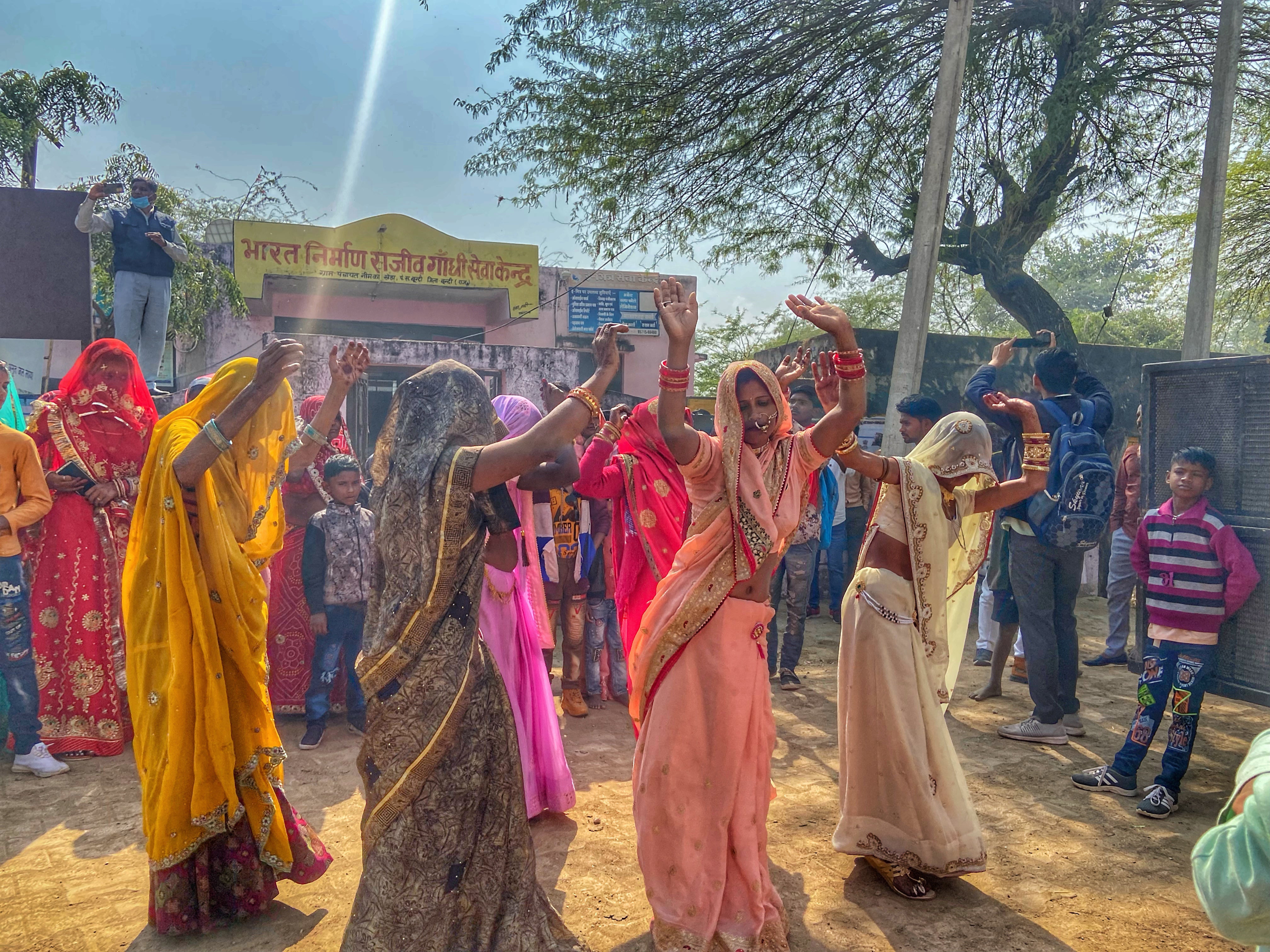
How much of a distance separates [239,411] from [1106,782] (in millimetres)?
4756

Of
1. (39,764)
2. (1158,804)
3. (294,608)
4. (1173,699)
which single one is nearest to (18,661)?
(39,764)

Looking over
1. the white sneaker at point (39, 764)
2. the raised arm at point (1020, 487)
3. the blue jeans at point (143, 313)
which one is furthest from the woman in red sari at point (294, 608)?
the raised arm at point (1020, 487)

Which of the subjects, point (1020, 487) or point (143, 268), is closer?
point (1020, 487)

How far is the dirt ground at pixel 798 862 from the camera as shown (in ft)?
10.2

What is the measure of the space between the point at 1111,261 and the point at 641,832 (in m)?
35.3

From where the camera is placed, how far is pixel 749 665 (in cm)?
303

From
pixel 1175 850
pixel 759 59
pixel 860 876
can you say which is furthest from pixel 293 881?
pixel 759 59

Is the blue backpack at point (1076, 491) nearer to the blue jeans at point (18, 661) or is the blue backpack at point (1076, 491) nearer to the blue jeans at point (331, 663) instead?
the blue jeans at point (331, 663)

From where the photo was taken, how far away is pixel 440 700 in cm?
243

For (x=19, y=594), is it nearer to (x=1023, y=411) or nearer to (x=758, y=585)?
(x=758, y=585)

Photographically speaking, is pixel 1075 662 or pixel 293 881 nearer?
pixel 293 881

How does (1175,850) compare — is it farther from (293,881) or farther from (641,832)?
(293,881)

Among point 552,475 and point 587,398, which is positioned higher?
point 587,398

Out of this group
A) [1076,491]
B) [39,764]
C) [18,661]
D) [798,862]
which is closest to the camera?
[798,862]
